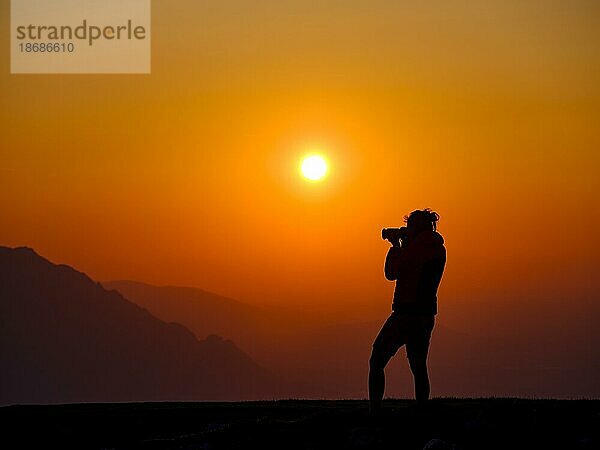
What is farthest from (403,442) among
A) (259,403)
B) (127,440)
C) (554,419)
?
(259,403)

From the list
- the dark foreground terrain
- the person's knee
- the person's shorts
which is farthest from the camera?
the dark foreground terrain

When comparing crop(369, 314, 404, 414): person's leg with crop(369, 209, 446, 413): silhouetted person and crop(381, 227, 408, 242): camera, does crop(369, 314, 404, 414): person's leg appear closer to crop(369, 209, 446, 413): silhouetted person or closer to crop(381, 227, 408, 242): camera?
crop(369, 209, 446, 413): silhouetted person

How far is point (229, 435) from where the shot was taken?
63.2 ft

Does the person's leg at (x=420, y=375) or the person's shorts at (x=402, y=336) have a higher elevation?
the person's shorts at (x=402, y=336)

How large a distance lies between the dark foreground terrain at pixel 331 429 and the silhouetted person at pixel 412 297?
2.56 feet

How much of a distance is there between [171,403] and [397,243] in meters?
14.5

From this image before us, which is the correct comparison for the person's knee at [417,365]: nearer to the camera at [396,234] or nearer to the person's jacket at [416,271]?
the person's jacket at [416,271]

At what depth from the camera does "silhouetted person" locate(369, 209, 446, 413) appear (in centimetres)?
1772

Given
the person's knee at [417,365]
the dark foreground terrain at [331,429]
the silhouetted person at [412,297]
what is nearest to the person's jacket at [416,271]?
the silhouetted person at [412,297]

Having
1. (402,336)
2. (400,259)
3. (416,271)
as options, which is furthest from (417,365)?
(400,259)

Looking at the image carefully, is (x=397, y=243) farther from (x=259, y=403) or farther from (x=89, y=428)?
(x=259, y=403)

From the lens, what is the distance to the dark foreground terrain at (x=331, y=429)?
1728cm

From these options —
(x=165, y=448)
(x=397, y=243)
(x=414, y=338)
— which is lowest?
(x=165, y=448)

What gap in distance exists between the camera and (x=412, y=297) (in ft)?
58.1
